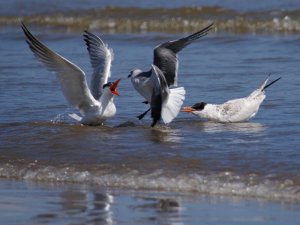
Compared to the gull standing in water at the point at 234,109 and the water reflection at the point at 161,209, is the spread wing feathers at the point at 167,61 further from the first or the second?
the water reflection at the point at 161,209

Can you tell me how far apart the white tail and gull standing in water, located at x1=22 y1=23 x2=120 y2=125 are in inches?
22.6

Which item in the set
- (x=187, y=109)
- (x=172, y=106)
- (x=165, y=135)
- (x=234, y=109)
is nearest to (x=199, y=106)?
(x=187, y=109)

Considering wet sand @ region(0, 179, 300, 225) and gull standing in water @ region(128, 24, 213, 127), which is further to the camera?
gull standing in water @ region(128, 24, 213, 127)

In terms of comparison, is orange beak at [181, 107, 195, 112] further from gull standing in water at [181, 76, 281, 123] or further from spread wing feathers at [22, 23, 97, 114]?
spread wing feathers at [22, 23, 97, 114]

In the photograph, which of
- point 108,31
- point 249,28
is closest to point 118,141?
point 249,28

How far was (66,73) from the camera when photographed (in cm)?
890

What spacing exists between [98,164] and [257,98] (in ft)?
7.60

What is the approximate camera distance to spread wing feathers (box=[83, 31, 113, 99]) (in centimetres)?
973

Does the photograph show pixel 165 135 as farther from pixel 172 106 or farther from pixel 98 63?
pixel 98 63

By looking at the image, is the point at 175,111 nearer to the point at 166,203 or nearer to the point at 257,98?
the point at 257,98

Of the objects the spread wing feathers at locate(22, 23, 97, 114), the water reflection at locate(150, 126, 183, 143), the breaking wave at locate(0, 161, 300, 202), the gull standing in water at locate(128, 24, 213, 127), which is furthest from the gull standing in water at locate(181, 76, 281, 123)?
the breaking wave at locate(0, 161, 300, 202)

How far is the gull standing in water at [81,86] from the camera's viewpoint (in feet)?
29.1

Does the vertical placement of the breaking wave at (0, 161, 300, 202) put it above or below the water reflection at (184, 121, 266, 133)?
below

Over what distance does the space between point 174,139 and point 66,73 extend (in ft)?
4.48
